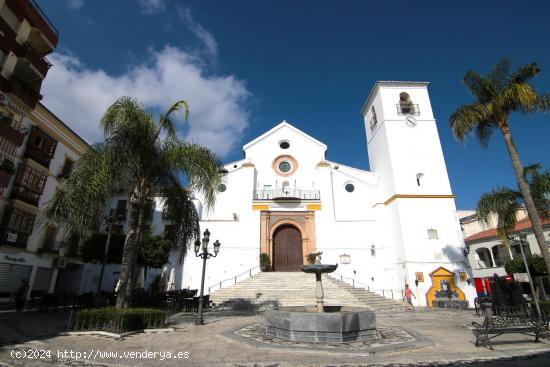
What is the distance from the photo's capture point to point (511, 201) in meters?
11.4

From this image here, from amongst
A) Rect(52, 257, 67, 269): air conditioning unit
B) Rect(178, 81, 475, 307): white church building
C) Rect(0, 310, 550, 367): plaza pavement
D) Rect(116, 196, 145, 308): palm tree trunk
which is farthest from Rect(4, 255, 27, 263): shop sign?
Rect(116, 196, 145, 308): palm tree trunk

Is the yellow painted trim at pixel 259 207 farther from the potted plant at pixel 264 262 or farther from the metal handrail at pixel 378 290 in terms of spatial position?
the metal handrail at pixel 378 290

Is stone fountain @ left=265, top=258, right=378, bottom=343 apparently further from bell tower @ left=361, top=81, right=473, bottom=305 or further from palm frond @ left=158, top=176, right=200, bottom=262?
bell tower @ left=361, top=81, right=473, bottom=305

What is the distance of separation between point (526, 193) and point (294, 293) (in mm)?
11406

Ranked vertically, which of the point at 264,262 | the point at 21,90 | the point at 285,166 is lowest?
the point at 264,262

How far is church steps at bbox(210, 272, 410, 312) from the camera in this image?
1595 centimetres

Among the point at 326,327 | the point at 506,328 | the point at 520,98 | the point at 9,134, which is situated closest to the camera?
the point at 506,328

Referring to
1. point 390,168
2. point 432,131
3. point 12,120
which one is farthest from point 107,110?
point 432,131

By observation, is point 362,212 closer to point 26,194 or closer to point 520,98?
point 520,98

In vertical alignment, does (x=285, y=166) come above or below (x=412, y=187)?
above

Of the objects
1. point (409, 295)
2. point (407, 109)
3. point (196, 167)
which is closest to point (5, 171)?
point (196, 167)

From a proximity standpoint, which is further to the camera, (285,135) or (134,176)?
(285,135)

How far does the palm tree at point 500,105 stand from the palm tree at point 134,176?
9.34m

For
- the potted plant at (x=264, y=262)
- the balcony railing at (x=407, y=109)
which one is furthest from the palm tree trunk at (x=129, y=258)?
the balcony railing at (x=407, y=109)
